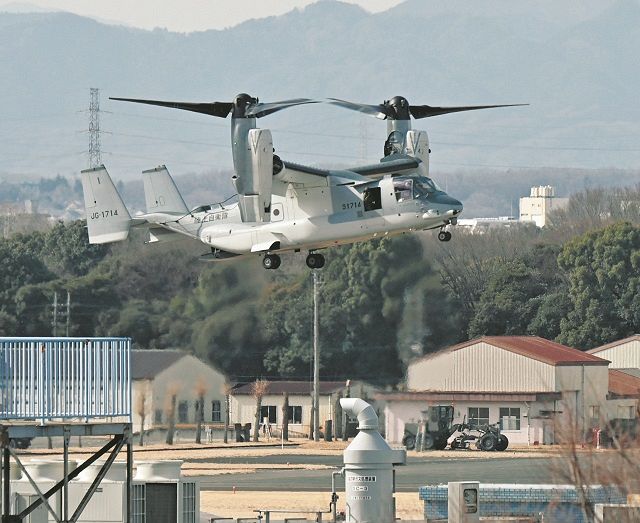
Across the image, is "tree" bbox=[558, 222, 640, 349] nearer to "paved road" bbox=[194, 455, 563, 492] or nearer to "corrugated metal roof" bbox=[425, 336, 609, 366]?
"corrugated metal roof" bbox=[425, 336, 609, 366]

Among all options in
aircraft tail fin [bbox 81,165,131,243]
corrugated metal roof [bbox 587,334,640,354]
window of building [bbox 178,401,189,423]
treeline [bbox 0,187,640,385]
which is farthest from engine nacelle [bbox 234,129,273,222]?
corrugated metal roof [bbox 587,334,640,354]

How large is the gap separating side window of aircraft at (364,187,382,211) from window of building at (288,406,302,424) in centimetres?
3972

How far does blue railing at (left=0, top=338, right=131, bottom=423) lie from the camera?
34.0 metres

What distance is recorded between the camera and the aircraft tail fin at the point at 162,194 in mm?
70500

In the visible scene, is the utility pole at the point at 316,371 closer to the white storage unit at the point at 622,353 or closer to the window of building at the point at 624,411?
the window of building at the point at 624,411

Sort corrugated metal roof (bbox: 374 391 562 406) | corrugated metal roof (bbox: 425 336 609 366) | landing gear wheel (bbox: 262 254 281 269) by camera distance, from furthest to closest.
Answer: corrugated metal roof (bbox: 425 336 609 366), corrugated metal roof (bbox: 374 391 562 406), landing gear wheel (bbox: 262 254 281 269)

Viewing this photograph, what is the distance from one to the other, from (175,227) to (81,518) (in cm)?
2548

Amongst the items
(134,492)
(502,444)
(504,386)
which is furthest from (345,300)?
(134,492)

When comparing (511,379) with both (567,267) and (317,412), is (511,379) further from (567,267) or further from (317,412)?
(567,267)

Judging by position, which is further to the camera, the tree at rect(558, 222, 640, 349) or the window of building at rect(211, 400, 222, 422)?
the tree at rect(558, 222, 640, 349)

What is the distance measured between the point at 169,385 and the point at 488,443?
15711 millimetres

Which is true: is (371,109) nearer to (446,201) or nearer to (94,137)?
(446,201)

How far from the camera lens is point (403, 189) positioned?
5969cm

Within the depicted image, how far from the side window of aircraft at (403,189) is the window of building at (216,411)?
24.4 metres
